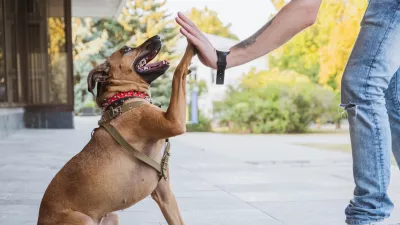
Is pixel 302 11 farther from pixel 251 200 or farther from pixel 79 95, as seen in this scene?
pixel 79 95

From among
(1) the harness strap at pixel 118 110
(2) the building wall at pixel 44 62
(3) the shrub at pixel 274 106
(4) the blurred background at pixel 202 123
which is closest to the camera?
(1) the harness strap at pixel 118 110

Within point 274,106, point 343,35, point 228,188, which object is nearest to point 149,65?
point 228,188

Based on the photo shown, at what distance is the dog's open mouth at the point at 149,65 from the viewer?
2.81 metres

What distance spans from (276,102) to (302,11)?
754 inches

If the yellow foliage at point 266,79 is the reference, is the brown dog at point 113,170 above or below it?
above

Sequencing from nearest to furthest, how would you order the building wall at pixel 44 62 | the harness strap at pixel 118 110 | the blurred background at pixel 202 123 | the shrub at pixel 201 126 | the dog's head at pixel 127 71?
the harness strap at pixel 118 110, the dog's head at pixel 127 71, the blurred background at pixel 202 123, the building wall at pixel 44 62, the shrub at pixel 201 126

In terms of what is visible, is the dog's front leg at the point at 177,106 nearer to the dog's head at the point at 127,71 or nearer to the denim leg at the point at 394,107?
the dog's head at the point at 127,71

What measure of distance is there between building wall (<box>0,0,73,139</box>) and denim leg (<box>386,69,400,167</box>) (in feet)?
41.3

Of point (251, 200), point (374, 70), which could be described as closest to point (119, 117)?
point (374, 70)

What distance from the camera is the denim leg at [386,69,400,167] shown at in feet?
8.98

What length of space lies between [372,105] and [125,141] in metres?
1.14

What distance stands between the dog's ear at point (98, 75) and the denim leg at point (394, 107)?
1.39 m

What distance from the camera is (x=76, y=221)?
2.58 meters

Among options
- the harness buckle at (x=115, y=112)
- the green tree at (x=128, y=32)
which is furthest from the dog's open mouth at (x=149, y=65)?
the green tree at (x=128, y=32)
